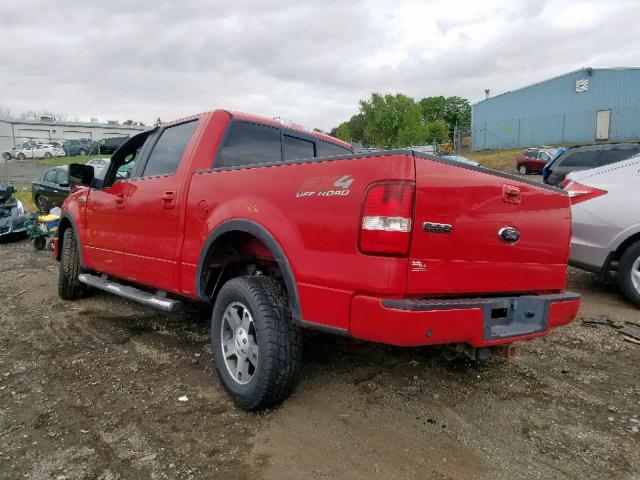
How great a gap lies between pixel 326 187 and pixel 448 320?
0.89m

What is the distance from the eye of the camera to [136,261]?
4105 mm

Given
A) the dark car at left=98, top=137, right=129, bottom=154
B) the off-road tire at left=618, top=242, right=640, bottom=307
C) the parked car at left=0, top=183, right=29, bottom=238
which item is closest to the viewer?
the off-road tire at left=618, top=242, right=640, bottom=307

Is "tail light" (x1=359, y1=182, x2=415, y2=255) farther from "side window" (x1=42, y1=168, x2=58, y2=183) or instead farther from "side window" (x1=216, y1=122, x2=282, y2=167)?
"side window" (x1=42, y1=168, x2=58, y2=183)

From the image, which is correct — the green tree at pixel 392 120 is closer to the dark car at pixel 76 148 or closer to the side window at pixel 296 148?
the dark car at pixel 76 148

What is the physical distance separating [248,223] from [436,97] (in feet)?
299

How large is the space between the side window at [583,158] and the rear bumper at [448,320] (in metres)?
7.74

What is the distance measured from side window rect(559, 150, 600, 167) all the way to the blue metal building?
24701 mm

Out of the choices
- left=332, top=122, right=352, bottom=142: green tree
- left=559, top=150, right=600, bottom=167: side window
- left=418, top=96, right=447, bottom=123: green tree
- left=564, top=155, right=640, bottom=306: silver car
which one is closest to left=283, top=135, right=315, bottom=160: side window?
left=564, top=155, right=640, bottom=306: silver car

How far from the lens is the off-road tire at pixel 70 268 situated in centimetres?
549

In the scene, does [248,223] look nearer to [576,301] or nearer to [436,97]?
[576,301]

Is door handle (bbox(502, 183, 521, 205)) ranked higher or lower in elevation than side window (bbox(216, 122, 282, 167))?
lower

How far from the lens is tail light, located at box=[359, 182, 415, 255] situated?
2.28 m

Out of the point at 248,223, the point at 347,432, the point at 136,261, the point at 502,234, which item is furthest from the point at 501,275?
the point at 136,261

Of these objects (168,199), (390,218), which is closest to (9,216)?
(168,199)
